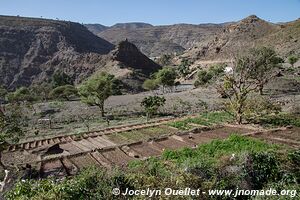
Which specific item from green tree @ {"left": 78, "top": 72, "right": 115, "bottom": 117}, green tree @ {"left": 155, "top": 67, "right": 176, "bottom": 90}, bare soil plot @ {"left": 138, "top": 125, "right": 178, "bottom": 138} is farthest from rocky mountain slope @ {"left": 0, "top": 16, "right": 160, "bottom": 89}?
bare soil plot @ {"left": 138, "top": 125, "right": 178, "bottom": 138}

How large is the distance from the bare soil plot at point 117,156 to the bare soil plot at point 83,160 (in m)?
0.77

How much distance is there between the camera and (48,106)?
55688 millimetres

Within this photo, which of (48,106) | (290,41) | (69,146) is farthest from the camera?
(290,41)

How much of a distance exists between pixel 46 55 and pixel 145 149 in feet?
376

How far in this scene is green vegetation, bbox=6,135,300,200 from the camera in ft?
32.2

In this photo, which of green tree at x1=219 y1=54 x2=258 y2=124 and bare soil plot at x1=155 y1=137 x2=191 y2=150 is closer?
bare soil plot at x1=155 y1=137 x2=191 y2=150

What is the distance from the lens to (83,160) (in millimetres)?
17609

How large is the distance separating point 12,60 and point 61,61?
608 inches

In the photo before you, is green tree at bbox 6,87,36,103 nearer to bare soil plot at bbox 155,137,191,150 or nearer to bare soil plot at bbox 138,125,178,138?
bare soil plot at bbox 138,125,178,138

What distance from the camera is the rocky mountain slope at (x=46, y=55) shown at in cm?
10231

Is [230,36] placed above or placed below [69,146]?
above

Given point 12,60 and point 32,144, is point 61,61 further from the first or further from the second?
point 32,144

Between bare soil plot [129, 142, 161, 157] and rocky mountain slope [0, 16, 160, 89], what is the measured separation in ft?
230

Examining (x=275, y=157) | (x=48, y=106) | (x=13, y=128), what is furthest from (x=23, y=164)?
(x=48, y=106)
